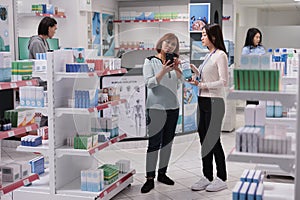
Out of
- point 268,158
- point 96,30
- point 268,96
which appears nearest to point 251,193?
point 268,158

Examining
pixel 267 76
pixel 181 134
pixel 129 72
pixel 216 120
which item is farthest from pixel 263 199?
pixel 181 134

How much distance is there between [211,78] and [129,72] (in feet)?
6.17

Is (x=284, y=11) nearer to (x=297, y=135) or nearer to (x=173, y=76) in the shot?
(x=173, y=76)

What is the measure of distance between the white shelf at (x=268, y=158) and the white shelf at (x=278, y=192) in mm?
335

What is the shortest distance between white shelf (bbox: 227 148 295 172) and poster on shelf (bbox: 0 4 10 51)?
4.75 m

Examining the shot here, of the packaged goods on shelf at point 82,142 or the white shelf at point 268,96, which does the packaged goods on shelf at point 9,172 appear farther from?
the white shelf at point 268,96

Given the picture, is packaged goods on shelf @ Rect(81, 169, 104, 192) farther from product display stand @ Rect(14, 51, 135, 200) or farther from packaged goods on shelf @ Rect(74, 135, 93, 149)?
packaged goods on shelf @ Rect(74, 135, 93, 149)

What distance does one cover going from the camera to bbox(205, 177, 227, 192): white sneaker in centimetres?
466

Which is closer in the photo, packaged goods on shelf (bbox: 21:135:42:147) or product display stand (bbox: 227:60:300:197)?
product display stand (bbox: 227:60:300:197)

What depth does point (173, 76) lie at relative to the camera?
4.62 metres

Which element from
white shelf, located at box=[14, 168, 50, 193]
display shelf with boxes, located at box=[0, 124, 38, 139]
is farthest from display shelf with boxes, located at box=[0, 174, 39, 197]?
white shelf, located at box=[14, 168, 50, 193]

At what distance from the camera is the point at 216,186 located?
4.66m

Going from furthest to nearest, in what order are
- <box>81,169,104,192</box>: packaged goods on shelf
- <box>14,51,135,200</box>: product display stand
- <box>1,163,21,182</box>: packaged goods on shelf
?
1. <box>81,169,104,192</box>: packaged goods on shelf
2. <box>14,51,135,200</box>: product display stand
3. <box>1,163,21,182</box>: packaged goods on shelf

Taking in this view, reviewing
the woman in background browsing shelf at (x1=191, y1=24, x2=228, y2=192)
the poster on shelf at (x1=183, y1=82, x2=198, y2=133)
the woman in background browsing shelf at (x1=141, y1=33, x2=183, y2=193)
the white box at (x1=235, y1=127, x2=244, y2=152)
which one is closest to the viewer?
the white box at (x1=235, y1=127, x2=244, y2=152)
